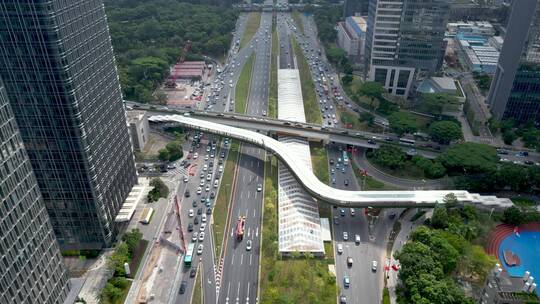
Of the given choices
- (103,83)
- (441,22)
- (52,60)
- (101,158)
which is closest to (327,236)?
(101,158)

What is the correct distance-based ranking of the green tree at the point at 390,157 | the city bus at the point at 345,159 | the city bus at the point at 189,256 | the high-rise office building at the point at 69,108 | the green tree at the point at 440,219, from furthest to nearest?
the city bus at the point at 345,159 < the green tree at the point at 390,157 < the green tree at the point at 440,219 < the city bus at the point at 189,256 < the high-rise office building at the point at 69,108

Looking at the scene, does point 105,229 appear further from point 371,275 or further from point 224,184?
point 371,275

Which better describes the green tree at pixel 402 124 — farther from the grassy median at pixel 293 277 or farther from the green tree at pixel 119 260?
the green tree at pixel 119 260

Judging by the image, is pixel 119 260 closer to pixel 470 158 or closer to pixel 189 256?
pixel 189 256

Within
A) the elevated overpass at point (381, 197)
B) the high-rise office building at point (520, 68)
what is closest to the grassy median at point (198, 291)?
the elevated overpass at point (381, 197)

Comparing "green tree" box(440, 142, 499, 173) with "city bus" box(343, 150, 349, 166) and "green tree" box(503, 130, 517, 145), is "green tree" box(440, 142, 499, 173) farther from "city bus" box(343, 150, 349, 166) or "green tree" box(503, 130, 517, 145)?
"city bus" box(343, 150, 349, 166)

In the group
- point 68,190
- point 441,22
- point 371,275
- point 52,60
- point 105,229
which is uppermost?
point 52,60
